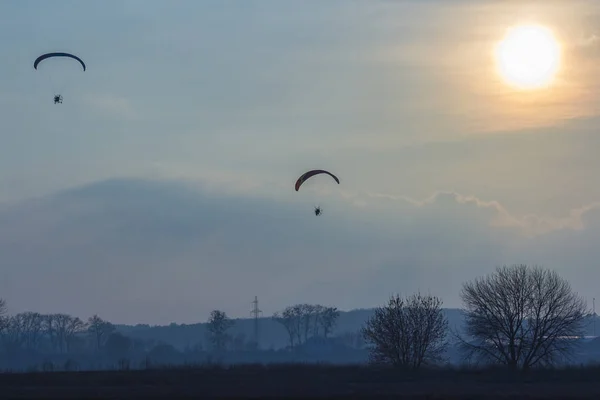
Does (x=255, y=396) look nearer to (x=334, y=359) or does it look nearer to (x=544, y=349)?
(x=544, y=349)

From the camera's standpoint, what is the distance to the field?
40594mm

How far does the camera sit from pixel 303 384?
45000mm

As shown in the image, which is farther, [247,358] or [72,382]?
[247,358]

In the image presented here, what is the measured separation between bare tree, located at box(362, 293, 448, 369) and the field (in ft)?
42.4

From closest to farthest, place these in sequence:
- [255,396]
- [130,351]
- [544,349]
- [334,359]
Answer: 1. [255,396]
2. [544,349]
3. [334,359]
4. [130,351]

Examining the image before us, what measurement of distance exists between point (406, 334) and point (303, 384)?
26757 millimetres

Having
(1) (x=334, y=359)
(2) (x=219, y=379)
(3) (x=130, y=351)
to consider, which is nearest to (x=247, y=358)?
(1) (x=334, y=359)

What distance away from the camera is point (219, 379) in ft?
156

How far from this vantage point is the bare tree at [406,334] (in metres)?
69.6

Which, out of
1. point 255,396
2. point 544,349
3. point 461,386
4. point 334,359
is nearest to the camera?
point 255,396

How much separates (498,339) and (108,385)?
3446 cm

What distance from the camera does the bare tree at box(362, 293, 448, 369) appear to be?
6962 cm

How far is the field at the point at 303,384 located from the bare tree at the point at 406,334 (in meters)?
12.9

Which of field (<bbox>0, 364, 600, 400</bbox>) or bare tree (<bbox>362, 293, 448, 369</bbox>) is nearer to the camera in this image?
field (<bbox>0, 364, 600, 400</bbox>)
